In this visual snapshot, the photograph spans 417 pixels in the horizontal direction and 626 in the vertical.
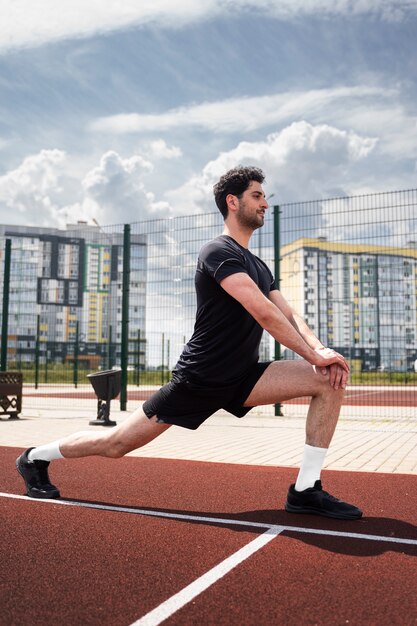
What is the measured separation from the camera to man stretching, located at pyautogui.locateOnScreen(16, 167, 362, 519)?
3350 mm

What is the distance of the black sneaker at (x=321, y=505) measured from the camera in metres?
3.57

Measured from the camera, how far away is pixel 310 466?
356cm

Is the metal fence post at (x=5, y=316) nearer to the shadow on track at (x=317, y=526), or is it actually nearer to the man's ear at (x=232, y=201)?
the shadow on track at (x=317, y=526)

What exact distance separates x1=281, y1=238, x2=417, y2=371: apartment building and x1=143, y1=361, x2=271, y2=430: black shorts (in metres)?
7.14

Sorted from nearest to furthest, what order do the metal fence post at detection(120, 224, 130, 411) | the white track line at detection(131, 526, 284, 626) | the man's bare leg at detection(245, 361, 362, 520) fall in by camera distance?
the white track line at detection(131, 526, 284, 626) → the man's bare leg at detection(245, 361, 362, 520) → the metal fence post at detection(120, 224, 130, 411)

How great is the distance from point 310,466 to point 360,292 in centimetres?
834

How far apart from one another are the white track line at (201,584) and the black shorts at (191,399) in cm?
71

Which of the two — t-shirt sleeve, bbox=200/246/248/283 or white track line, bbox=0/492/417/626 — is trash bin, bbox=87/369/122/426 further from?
t-shirt sleeve, bbox=200/246/248/283

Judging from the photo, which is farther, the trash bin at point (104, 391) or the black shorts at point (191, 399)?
the trash bin at point (104, 391)

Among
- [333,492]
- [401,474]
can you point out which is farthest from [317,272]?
[333,492]

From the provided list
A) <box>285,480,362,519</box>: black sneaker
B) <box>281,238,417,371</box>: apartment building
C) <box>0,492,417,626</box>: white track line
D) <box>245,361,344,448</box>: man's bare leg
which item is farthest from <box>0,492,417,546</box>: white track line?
<box>281,238,417,371</box>: apartment building

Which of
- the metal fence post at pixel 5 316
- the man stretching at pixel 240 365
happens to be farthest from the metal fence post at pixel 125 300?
the man stretching at pixel 240 365

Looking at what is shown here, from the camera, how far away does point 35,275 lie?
51.8ft

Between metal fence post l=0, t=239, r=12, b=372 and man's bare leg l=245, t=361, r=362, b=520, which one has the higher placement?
metal fence post l=0, t=239, r=12, b=372
